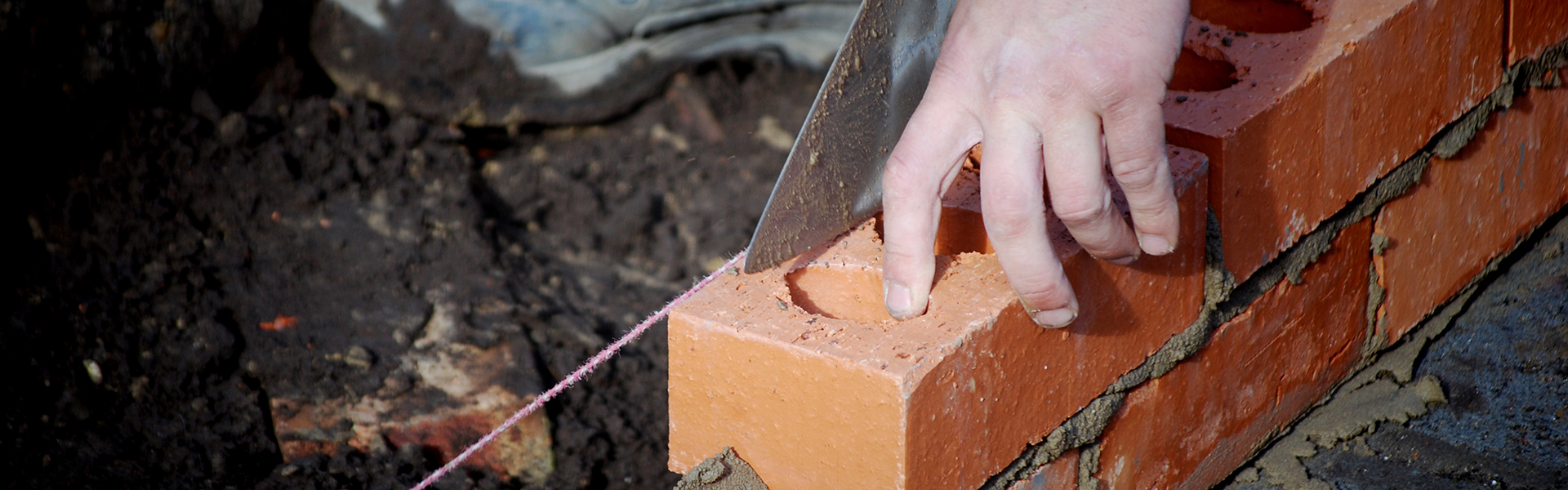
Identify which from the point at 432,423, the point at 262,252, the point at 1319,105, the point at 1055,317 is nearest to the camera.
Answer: the point at 1055,317

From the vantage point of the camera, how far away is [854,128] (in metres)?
1.57

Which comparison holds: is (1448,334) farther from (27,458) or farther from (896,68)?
(27,458)

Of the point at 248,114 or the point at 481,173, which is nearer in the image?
the point at 248,114

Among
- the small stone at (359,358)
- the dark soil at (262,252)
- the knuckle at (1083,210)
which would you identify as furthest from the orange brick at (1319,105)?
the small stone at (359,358)

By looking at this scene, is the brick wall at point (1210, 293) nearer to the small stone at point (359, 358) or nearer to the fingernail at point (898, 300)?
the fingernail at point (898, 300)

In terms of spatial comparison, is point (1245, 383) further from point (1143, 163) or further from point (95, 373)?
point (95, 373)

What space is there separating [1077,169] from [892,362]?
32 cm

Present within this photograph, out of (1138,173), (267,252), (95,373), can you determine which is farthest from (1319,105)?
(95,373)

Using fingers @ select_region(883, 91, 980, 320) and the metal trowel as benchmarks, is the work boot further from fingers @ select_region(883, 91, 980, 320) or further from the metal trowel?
fingers @ select_region(883, 91, 980, 320)

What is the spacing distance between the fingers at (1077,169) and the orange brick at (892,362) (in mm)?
160

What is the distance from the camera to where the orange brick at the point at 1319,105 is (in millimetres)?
1623

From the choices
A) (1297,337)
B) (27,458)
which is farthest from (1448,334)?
(27,458)

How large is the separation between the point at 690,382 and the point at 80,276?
2714mm

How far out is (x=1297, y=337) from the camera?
1.99 metres
